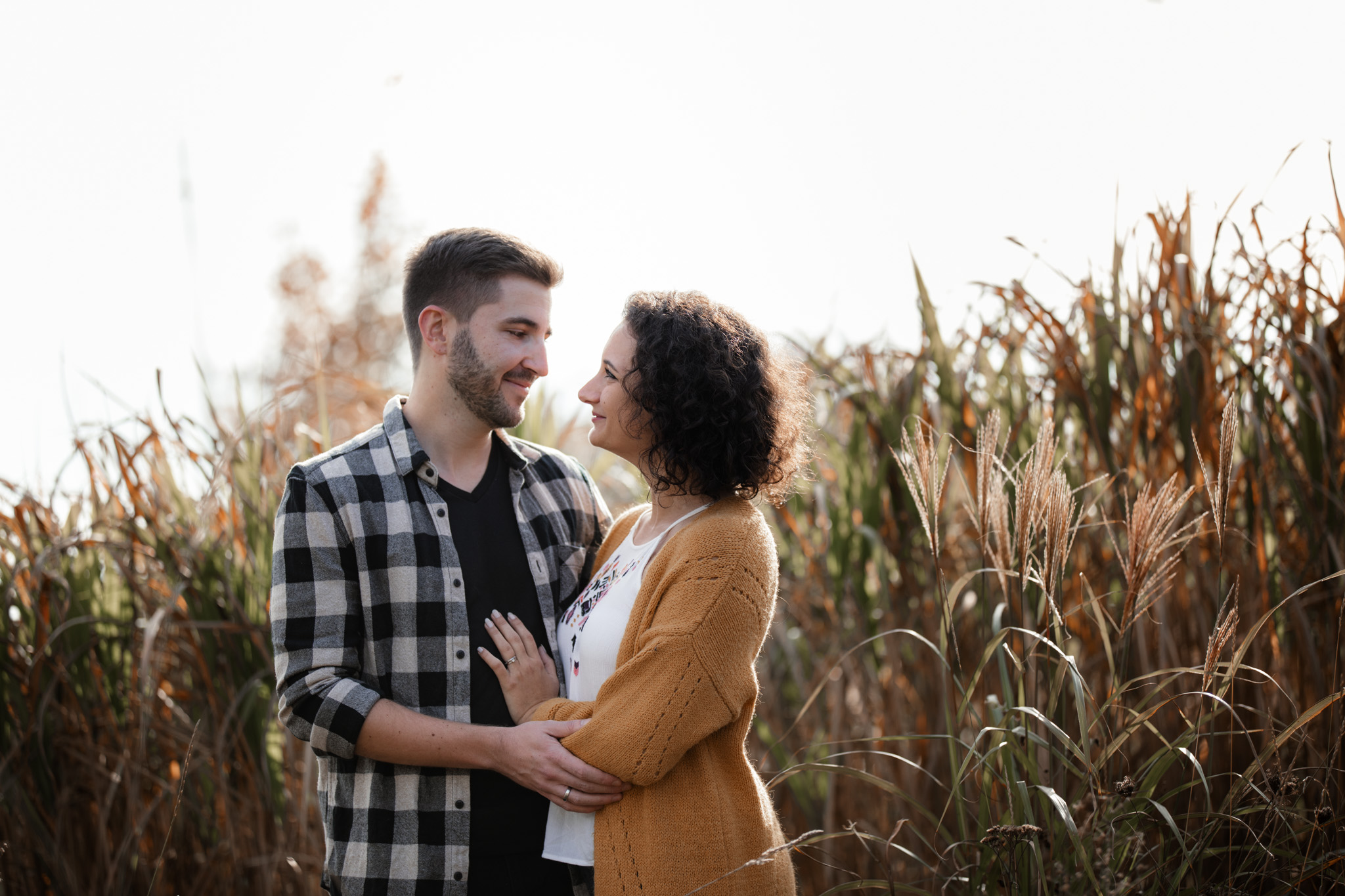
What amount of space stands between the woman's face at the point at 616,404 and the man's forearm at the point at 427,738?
0.57m

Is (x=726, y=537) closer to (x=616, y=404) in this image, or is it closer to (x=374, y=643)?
(x=616, y=404)

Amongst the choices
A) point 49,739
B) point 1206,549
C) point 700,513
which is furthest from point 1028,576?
point 49,739

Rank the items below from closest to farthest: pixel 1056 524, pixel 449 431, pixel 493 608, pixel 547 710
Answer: pixel 1056 524 < pixel 547 710 < pixel 493 608 < pixel 449 431

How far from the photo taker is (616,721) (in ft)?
4.85

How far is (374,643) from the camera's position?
174cm

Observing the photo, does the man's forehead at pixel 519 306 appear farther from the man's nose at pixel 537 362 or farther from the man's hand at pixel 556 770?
the man's hand at pixel 556 770

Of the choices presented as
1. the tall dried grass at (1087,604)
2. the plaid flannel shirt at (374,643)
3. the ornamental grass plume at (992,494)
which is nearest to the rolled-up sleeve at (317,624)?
the plaid flannel shirt at (374,643)

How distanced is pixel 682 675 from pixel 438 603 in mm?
569

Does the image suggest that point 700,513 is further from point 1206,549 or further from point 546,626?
point 1206,549

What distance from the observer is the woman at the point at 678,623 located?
1474 millimetres

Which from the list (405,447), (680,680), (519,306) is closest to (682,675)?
(680,680)

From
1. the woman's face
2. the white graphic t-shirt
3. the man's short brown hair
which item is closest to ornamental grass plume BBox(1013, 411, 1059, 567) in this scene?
the white graphic t-shirt

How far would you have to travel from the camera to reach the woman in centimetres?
147

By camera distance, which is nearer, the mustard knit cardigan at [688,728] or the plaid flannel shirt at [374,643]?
the mustard knit cardigan at [688,728]
